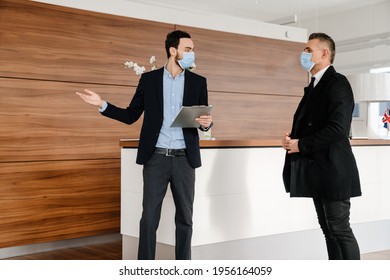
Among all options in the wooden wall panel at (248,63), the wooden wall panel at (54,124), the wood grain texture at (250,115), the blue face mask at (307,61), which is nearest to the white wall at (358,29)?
the wooden wall panel at (248,63)

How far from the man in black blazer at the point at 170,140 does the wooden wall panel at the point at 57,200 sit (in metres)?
1.75

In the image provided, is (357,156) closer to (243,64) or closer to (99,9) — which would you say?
(243,64)

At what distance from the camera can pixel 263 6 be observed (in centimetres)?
909

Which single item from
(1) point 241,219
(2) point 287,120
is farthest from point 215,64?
(1) point 241,219

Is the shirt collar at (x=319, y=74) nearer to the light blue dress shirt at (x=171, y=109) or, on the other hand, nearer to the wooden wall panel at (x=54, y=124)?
the light blue dress shirt at (x=171, y=109)

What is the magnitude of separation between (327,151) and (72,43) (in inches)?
114

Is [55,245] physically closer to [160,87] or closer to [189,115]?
[160,87]

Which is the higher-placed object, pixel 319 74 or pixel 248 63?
pixel 248 63

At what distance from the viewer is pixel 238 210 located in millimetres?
4266

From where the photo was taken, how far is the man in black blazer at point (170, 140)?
358 centimetres

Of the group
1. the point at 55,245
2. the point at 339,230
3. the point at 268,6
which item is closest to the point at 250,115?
the point at 55,245

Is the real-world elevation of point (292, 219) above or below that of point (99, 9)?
below

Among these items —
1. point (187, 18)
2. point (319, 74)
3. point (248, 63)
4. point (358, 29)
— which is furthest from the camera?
point (358, 29)

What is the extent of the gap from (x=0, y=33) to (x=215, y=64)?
7.57ft
